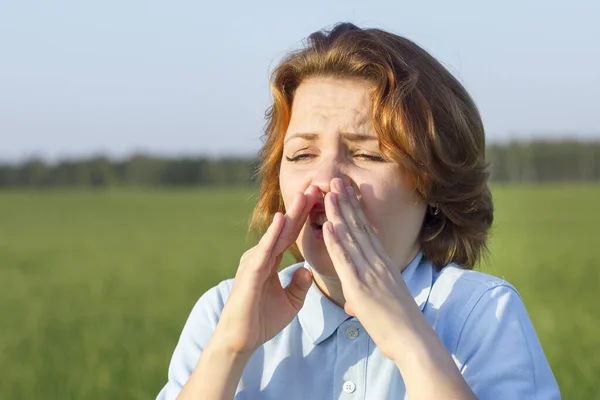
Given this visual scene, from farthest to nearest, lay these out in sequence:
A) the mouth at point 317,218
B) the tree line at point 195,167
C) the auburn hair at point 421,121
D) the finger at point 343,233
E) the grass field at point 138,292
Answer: the tree line at point 195,167 → the grass field at point 138,292 → the auburn hair at point 421,121 → the mouth at point 317,218 → the finger at point 343,233

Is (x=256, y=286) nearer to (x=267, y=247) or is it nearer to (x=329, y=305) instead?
(x=267, y=247)

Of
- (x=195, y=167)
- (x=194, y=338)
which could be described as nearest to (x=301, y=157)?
(x=194, y=338)

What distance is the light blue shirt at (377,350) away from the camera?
8.84 ft

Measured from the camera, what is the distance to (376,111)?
9.73ft

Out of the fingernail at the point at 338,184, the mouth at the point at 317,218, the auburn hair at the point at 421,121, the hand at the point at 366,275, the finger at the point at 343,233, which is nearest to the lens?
the hand at the point at 366,275

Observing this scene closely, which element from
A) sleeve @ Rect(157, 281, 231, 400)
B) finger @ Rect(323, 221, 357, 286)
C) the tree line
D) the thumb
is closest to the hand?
finger @ Rect(323, 221, 357, 286)

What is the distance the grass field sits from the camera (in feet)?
26.3

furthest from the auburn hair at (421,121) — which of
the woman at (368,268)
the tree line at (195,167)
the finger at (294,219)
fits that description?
the tree line at (195,167)

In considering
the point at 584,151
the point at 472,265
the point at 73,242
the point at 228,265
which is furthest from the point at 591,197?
the point at 472,265

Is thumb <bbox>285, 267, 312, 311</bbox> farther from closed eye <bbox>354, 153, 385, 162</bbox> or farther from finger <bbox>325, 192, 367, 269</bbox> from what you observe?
closed eye <bbox>354, 153, 385, 162</bbox>

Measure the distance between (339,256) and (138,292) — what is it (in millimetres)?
12760

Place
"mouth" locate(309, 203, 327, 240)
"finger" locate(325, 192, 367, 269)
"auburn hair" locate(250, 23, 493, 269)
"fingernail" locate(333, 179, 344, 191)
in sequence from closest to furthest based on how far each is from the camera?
"finger" locate(325, 192, 367, 269), "fingernail" locate(333, 179, 344, 191), "mouth" locate(309, 203, 327, 240), "auburn hair" locate(250, 23, 493, 269)

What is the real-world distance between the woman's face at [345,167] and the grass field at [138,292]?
87 cm

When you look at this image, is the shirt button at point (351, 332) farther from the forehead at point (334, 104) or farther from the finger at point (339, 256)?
the forehead at point (334, 104)
